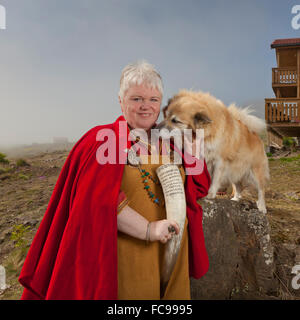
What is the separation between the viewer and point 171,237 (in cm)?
155

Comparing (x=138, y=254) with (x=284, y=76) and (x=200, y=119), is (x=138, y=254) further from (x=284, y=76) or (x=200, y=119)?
(x=284, y=76)

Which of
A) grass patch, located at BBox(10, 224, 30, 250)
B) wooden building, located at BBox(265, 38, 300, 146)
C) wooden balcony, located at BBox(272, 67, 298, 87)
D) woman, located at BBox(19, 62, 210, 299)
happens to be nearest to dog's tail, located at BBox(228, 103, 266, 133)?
woman, located at BBox(19, 62, 210, 299)

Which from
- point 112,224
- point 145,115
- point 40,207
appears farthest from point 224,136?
point 40,207

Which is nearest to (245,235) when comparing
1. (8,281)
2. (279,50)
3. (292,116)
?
(8,281)

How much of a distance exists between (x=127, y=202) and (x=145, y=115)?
0.51 m

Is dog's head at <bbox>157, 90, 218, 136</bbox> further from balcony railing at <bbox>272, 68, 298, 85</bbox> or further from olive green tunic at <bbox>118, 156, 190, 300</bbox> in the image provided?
balcony railing at <bbox>272, 68, 298, 85</bbox>

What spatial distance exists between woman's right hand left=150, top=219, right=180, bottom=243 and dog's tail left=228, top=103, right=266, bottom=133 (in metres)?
2.32

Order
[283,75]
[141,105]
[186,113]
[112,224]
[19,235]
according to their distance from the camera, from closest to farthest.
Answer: [112,224], [141,105], [186,113], [19,235], [283,75]

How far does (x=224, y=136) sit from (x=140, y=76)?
1764 millimetres

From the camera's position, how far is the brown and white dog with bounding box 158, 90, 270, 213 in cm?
225

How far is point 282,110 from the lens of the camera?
13.1m

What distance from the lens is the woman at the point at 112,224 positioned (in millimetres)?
1456

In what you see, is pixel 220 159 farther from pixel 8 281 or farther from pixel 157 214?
pixel 8 281

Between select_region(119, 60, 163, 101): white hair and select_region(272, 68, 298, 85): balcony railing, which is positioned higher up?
select_region(272, 68, 298, 85): balcony railing
